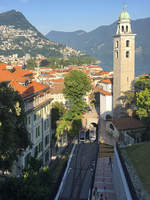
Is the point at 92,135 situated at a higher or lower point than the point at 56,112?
lower

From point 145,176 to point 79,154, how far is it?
82.5 ft

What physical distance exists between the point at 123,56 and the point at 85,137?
62.3ft

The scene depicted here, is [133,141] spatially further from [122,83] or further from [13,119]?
[13,119]

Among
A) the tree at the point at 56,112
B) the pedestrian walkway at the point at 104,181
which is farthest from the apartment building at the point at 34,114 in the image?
the tree at the point at 56,112

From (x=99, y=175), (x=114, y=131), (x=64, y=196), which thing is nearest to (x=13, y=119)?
(x=64, y=196)

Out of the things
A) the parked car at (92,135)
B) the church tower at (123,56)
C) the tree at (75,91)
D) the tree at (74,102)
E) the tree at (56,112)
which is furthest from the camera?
the tree at (75,91)

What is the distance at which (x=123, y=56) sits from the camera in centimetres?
5294

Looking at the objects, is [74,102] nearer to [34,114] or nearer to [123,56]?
[123,56]

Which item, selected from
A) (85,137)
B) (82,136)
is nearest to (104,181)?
(82,136)

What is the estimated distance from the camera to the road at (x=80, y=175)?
2611 cm

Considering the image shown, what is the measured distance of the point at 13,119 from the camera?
14734 mm

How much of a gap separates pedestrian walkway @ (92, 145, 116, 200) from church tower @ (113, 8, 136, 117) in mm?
22611

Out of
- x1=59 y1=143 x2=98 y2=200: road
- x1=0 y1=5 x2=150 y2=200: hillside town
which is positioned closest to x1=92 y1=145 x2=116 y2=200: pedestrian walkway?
x1=0 y1=5 x2=150 y2=200: hillside town

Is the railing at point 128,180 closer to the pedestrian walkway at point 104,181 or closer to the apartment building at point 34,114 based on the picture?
the pedestrian walkway at point 104,181
